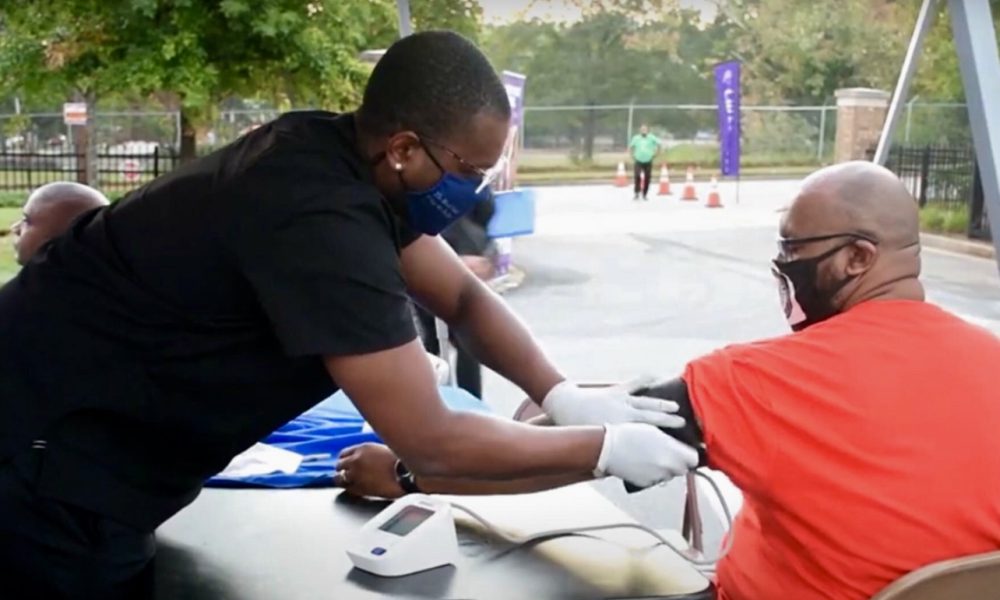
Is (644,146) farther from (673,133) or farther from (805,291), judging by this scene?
(805,291)

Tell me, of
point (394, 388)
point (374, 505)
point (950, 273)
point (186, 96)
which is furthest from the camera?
point (950, 273)

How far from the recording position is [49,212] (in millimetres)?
2156

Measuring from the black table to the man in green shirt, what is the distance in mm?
6492

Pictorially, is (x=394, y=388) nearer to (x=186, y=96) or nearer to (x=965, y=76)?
(x=965, y=76)

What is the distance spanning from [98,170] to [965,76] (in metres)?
4.17

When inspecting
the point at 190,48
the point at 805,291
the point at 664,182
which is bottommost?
the point at 664,182

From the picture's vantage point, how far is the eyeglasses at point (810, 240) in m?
1.38

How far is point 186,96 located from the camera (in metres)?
4.14

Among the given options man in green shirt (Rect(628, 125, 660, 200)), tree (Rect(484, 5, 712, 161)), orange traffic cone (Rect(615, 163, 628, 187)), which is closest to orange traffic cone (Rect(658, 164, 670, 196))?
man in green shirt (Rect(628, 125, 660, 200))

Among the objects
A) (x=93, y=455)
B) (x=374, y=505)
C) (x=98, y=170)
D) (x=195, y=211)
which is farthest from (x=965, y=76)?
(x=98, y=170)

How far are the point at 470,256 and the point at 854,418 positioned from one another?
2197mm

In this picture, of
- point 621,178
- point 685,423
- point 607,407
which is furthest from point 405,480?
point 621,178

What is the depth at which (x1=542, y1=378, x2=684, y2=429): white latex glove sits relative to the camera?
1.38 meters

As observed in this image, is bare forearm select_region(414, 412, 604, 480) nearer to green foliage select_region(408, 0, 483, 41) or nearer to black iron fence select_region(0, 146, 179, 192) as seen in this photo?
green foliage select_region(408, 0, 483, 41)
